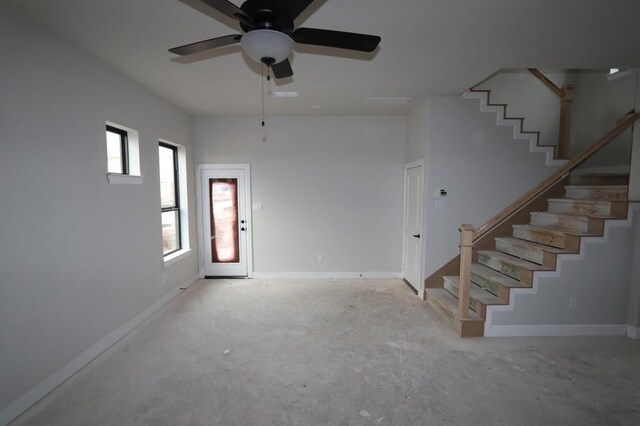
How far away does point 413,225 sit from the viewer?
4.50m

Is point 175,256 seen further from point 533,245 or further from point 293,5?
point 533,245

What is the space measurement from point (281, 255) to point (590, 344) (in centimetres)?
414

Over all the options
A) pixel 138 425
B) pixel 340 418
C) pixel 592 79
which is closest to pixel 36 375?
pixel 138 425

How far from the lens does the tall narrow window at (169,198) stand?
4.24 m

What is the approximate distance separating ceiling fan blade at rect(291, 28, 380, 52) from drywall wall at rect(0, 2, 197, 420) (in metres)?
2.03

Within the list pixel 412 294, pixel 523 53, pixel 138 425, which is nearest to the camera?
pixel 138 425

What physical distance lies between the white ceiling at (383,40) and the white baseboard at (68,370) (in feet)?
8.96

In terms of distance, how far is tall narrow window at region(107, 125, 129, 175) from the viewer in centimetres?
308

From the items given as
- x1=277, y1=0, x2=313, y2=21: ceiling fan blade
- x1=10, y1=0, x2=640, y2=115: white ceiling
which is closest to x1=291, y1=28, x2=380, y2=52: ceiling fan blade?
x1=277, y1=0, x2=313, y2=21: ceiling fan blade

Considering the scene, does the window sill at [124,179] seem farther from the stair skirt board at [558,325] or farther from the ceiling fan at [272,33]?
the stair skirt board at [558,325]

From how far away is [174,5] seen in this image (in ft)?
6.34

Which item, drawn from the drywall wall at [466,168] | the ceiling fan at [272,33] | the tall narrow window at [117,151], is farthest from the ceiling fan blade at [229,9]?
the drywall wall at [466,168]

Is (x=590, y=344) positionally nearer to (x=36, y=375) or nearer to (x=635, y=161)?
(x=635, y=161)

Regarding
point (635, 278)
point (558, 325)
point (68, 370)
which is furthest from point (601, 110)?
point (68, 370)
